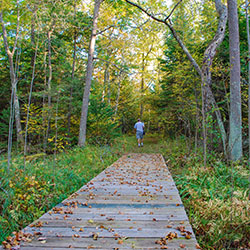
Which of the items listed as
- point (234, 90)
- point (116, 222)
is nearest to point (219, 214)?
point (116, 222)

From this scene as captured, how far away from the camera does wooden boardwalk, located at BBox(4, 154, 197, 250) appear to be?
222cm

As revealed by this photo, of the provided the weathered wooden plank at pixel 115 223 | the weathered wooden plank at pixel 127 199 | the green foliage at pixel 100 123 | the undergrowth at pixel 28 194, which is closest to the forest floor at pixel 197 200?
the undergrowth at pixel 28 194

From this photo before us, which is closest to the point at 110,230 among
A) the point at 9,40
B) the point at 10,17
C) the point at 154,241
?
the point at 154,241

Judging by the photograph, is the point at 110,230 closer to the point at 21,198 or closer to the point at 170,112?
the point at 21,198

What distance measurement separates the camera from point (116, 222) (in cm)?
276

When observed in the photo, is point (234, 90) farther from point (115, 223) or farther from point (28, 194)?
point (28, 194)

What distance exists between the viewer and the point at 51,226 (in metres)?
2.61

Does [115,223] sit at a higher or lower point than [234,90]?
lower

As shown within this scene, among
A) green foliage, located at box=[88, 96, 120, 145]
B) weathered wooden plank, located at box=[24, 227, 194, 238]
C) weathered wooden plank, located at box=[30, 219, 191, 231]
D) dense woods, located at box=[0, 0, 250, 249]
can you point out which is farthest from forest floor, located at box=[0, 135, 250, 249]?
green foliage, located at box=[88, 96, 120, 145]

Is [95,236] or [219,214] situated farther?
[219,214]

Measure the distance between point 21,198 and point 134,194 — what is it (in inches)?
83.1

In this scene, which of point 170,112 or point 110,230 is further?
point 170,112

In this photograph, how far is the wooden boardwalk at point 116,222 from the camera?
2217 mm

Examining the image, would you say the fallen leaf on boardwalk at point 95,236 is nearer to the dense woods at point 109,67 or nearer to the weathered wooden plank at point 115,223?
the weathered wooden plank at point 115,223
